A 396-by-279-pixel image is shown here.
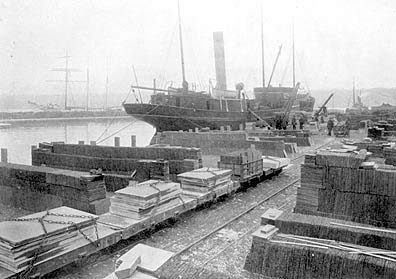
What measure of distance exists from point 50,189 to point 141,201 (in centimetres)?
265

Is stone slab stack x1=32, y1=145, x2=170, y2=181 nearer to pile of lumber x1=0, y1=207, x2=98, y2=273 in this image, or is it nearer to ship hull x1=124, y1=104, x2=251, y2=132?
pile of lumber x1=0, y1=207, x2=98, y2=273

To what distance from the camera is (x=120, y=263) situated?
445cm

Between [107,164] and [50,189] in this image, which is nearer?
→ [50,189]

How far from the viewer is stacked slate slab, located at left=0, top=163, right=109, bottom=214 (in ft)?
22.3

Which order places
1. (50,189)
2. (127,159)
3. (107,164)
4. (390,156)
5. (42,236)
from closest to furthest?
(42,236) → (50,189) → (127,159) → (390,156) → (107,164)

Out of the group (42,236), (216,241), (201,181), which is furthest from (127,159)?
(42,236)

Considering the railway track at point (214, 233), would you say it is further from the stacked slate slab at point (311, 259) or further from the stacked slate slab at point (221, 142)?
the stacked slate slab at point (221, 142)

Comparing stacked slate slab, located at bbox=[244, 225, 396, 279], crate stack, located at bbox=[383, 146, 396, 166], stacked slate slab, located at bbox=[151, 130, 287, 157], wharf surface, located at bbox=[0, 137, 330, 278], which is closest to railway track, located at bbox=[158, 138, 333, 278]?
wharf surface, located at bbox=[0, 137, 330, 278]

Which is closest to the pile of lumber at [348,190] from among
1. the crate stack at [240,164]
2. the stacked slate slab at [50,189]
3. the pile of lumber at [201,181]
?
the pile of lumber at [201,181]

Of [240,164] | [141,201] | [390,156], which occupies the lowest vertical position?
[141,201]

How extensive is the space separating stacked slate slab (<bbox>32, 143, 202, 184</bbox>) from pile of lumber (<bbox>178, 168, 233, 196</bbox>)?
0.65 meters

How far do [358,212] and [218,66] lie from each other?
3511 centimetres

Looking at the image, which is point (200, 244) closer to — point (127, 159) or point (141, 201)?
point (141, 201)

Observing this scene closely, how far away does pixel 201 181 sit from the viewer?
7.55m
